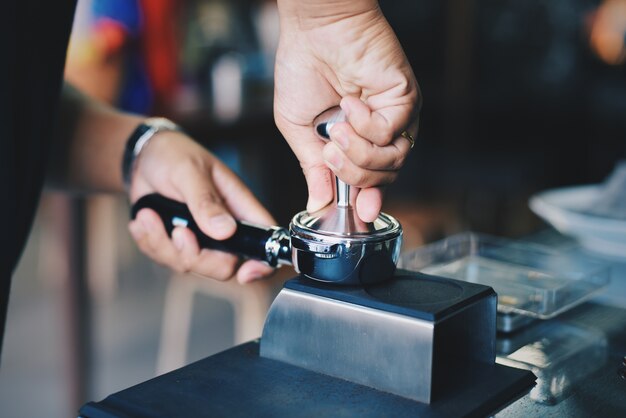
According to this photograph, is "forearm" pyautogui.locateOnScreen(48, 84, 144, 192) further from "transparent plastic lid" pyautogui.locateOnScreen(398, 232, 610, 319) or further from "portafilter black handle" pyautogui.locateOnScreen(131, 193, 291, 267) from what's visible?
"transparent plastic lid" pyautogui.locateOnScreen(398, 232, 610, 319)

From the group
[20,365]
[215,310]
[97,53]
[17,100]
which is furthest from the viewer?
[215,310]

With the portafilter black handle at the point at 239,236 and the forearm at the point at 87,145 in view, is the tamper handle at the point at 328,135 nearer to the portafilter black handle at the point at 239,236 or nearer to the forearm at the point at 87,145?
the portafilter black handle at the point at 239,236

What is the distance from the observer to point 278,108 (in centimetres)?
83

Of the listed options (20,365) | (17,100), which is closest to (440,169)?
(20,365)

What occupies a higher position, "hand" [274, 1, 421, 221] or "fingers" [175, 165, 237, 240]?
"hand" [274, 1, 421, 221]

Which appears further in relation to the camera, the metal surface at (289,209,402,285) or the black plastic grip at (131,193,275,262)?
the black plastic grip at (131,193,275,262)

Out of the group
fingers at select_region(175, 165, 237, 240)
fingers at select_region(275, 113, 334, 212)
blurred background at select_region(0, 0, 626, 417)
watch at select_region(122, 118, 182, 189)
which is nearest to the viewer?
fingers at select_region(275, 113, 334, 212)

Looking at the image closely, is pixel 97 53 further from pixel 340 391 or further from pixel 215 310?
pixel 340 391

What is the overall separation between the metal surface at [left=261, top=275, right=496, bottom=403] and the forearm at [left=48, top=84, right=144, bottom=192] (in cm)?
57

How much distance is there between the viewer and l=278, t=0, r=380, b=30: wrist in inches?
28.6

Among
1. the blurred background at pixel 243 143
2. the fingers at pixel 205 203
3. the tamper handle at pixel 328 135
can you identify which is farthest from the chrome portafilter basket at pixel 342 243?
the blurred background at pixel 243 143

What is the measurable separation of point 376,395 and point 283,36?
0.36 m

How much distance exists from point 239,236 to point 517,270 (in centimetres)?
34

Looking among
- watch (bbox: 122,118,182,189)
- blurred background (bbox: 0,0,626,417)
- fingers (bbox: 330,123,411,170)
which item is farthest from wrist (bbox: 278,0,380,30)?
blurred background (bbox: 0,0,626,417)
